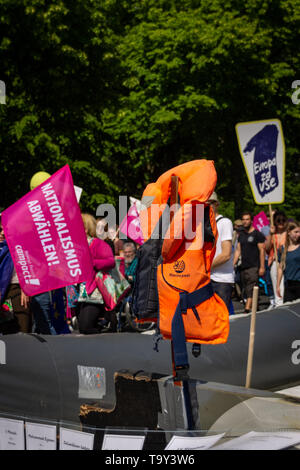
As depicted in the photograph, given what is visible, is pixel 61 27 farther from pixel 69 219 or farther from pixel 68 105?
pixel 69 219

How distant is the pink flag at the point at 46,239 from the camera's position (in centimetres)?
608

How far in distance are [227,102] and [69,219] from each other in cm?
1842

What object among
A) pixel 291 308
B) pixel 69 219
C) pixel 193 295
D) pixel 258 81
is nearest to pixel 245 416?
pixel 193 295

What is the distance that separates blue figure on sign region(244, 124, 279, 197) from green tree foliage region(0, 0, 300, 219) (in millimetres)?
7679

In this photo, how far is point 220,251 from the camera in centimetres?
716

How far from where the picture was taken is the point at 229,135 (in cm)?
2598

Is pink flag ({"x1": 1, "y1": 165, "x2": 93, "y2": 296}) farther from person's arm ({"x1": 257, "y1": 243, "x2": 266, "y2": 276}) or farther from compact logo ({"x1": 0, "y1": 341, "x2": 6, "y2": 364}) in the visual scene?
person's arm ({"x1": 257, "y1": 243, "x2": 266, "y2": 276})

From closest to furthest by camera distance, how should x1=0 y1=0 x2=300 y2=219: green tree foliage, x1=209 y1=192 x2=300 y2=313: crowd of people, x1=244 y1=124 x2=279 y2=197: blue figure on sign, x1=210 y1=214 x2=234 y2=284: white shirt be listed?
x1=210 y1=214 x2=234 y2=284: white shirt → x1=244 y1=124 x2=279 y2=197: blue figure on sign → x1=209 y1=192 x2=300 y2=313: crowd of people → x1=0 y1=0 x2=300 y2=219: green tree foliage

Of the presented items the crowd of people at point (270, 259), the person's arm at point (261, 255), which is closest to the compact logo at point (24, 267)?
the crowd of people at point (270, 259)

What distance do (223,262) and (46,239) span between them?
1846 mm

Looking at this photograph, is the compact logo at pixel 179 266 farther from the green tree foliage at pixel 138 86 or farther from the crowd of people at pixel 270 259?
the green tree foliage at pixel 138 86

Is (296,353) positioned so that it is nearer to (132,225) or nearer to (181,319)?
(181,319)

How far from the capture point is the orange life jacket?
4.02 m

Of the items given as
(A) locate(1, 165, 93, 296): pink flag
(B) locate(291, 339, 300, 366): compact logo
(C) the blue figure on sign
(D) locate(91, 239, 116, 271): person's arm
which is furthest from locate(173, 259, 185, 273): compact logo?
(C) the blue figure on sign
